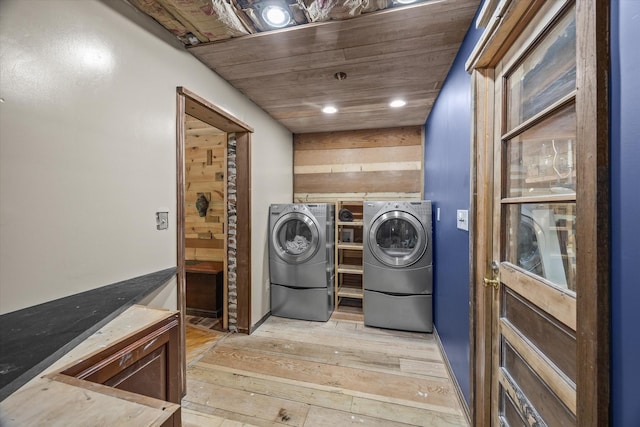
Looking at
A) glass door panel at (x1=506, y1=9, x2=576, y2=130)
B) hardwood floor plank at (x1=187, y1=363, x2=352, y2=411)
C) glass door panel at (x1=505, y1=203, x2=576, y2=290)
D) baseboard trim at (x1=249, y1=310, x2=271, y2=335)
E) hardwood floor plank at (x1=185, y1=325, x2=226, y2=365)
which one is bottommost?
hardwood floor plank at (x1=187, y1=363, x2=352, y2=411)

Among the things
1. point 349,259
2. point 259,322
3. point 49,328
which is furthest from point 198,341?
point 349,259

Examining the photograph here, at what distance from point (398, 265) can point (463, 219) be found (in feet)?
3.64

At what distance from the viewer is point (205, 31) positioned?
4.92 ft

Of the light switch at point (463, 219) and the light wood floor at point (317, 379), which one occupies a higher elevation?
the light switch at point (463, 219)

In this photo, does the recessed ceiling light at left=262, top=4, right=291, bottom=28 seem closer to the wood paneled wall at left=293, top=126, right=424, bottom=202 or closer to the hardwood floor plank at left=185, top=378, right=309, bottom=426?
the wood paneled wall at left=293, top=126, right=424, bottom=202

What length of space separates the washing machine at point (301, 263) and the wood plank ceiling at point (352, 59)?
1.13 meters

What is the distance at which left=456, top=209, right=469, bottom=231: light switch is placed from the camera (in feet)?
4.98

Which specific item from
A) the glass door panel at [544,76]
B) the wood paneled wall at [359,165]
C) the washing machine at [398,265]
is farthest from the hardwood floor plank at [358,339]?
the glass door panel at [544,76]

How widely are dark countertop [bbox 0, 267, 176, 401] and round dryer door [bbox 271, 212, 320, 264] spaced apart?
1709 millimetres

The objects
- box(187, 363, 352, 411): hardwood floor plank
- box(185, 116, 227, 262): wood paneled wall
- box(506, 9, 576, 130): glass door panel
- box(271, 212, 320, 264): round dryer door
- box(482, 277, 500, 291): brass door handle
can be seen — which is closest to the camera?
box(506, 9, 576, 130): glass door panel

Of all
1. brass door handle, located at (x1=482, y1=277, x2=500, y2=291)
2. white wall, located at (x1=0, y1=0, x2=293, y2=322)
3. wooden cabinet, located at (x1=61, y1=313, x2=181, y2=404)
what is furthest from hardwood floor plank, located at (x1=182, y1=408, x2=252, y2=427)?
brass door handle, located at (x1=482, y1=277, x2=500, y2=291)

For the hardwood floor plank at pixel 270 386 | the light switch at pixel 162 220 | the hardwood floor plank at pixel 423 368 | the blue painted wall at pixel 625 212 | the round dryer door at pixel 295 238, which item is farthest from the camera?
the round dryer door at pixel 295 238

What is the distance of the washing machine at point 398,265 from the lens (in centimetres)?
254

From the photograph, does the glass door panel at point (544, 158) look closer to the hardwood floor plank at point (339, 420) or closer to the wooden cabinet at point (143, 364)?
the hardwood floor plank at point (339, 420)
